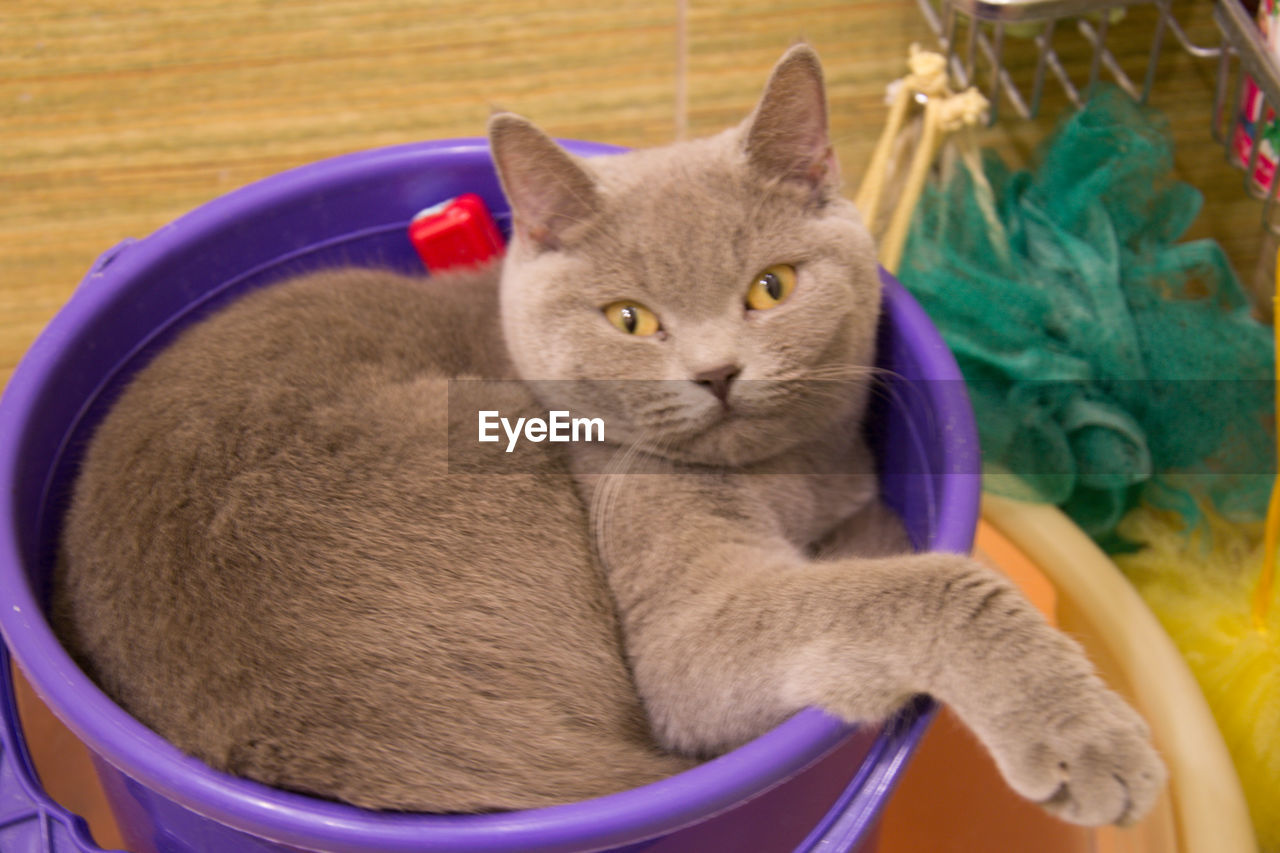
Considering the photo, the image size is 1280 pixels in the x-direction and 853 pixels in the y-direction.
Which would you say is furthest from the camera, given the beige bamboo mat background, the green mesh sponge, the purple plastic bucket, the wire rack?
the beige bamboo mat background

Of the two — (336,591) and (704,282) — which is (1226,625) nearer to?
(704,282)

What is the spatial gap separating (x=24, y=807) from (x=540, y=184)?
77 centimetres

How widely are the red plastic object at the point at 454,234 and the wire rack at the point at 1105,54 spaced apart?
2.06 feet

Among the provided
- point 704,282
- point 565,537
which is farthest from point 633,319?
point 565,537

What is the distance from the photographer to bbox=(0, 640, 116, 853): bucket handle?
92 cm

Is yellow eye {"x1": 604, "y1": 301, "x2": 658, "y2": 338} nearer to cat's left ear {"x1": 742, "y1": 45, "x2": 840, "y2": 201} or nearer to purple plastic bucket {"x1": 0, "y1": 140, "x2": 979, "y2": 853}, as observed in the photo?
cat's left ear {"x1": 742, "y1": 45, "x2": 840, "y2": 201}

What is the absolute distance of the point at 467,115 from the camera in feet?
5.72

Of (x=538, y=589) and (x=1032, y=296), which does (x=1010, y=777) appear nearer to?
(x=538, y=589)

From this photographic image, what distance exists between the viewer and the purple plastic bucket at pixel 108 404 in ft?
2.37

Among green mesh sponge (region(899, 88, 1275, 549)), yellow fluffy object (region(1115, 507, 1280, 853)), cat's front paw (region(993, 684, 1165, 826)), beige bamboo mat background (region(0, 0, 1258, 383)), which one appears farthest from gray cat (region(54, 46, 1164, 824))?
beige bamboo mat background (region(0, 0, 1258, 383))

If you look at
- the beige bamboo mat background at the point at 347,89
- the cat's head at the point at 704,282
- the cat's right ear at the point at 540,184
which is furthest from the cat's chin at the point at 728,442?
the beige bamboo mat background at the point at 347,89

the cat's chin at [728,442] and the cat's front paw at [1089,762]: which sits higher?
the cat's chin at [728,442]
